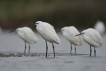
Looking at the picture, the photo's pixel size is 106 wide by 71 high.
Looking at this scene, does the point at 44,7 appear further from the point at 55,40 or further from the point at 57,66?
the point at 57,66

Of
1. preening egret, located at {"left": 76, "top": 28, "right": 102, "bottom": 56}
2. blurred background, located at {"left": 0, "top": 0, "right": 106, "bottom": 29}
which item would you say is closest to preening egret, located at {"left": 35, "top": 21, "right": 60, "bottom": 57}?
preening egret, located at {"left": 76, "top": 28, "right": 102, "bottom": 56}

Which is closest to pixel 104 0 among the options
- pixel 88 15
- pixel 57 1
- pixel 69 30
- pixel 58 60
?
pixel 57 1

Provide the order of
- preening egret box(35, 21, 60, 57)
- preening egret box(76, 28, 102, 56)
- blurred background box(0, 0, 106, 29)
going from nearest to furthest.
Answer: preening egret box(35, 21, 60, 57) < preening egret box(76, 28, 102, 56) < blurred background box(0, 0, 106, 29)

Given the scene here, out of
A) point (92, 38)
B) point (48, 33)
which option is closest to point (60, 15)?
point (92, 38)

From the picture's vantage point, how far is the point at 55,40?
51.1ft

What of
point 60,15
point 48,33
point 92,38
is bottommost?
point 92,38

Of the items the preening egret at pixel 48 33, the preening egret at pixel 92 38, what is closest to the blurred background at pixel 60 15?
the preening egret at pixel 92 38

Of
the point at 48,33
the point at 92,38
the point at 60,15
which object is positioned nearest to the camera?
the point at 48,33

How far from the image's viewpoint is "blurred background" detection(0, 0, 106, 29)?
132 ft

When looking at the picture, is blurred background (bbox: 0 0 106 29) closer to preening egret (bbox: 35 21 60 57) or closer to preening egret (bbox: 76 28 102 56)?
preening egret (bbox: 76 28 102 56)

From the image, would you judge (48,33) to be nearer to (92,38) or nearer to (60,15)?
(92,38)

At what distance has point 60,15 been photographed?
40.3 m

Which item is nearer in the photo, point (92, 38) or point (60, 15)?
point (92, 38)

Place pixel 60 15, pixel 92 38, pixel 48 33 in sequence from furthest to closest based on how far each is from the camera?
pixel 60 15 < pixel 92 38 < pixel 48 33
